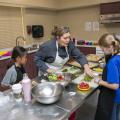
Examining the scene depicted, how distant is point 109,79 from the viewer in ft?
4.50

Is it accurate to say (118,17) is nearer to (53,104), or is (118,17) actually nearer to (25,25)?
(25,25)

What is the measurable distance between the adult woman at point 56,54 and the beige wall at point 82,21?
1.95 metres

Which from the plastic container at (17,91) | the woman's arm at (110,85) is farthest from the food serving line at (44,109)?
the woman's arm at (110,85)

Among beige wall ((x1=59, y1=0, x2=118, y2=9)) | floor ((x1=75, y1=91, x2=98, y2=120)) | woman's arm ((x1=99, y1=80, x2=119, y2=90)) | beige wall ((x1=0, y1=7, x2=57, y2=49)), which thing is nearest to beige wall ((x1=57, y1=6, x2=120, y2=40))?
beige wall ((x1=59, y1=0, x2=118, y2=9))

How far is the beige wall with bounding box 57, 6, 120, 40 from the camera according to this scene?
12.3 feet

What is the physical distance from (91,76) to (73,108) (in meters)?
0.65

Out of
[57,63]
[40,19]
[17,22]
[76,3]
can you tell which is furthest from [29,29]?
[57,63]

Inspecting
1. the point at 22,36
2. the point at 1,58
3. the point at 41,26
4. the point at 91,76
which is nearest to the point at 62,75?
the point at 91,76

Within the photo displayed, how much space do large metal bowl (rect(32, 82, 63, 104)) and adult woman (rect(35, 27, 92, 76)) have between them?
0.45 meters

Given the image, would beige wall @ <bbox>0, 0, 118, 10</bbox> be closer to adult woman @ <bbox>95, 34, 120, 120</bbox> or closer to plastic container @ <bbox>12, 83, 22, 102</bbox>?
plastic container @ <bbox>12, 83, 22, 102</bbox>

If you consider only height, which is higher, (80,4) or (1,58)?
(80,4)

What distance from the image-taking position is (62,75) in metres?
A: 1.68

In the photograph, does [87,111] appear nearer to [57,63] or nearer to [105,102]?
[57,63]

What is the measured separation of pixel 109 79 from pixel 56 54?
32.6 inches
